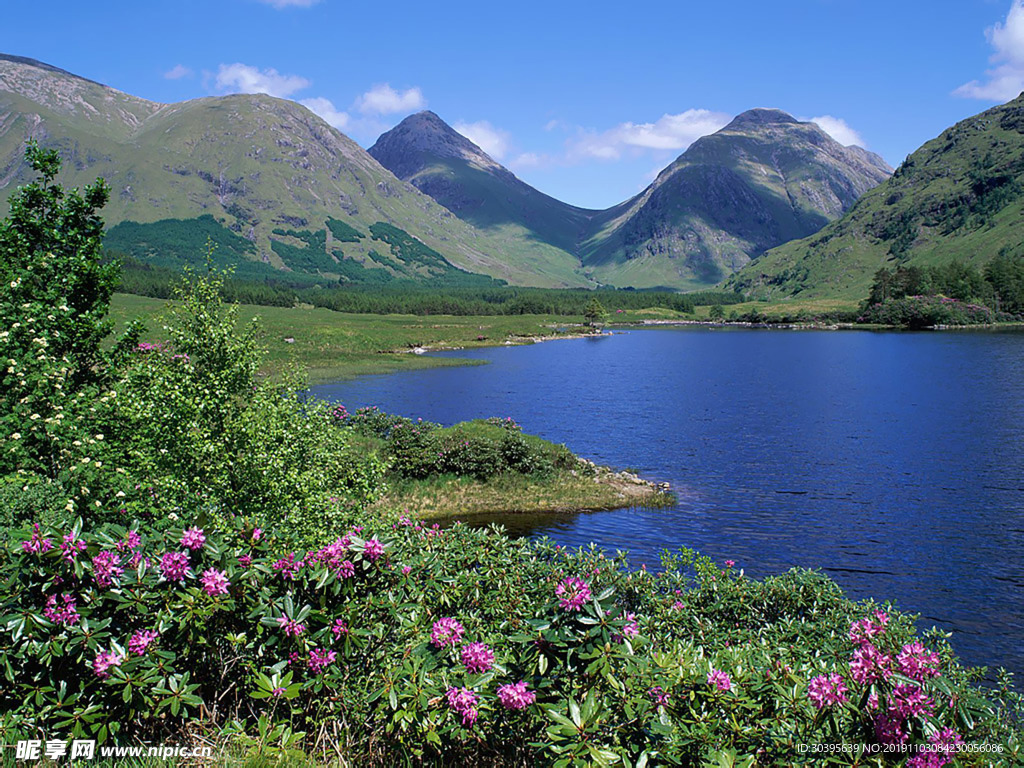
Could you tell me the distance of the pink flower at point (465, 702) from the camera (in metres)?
6.68

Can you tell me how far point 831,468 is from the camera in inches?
1971

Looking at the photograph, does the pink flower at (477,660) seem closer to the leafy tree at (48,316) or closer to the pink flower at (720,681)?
the pink flower at (720,681)

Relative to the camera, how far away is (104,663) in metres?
6.68

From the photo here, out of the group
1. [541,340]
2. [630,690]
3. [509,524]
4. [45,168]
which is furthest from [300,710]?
[541,340]

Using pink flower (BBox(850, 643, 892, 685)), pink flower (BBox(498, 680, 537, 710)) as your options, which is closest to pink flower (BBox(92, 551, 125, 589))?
pink flower (BBox(498, 680, 537, 710))

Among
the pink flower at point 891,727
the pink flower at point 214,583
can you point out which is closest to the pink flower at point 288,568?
the pink flower at point 214,583

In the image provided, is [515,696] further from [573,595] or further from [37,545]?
[37,545]

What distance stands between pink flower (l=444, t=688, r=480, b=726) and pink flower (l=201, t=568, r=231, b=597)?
2.62 meters

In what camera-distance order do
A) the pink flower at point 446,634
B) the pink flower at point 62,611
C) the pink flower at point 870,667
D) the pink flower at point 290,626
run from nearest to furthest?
the pink flower at point 870,667 < the pink flower at point 62,611 < the pink flower at point 290,626 < the pink flower at point 446,634

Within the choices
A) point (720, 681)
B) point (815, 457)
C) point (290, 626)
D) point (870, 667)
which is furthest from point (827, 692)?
point (815, 457)

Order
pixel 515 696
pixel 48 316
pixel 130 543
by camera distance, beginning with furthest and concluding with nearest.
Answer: pixel 48 316 → pixel 130 543 → pixel 515 696

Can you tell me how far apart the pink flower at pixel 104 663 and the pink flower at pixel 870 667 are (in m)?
7.29

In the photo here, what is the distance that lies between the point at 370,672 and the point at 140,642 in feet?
8.26

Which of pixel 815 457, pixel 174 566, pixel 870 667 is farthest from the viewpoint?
pixel 815 457
